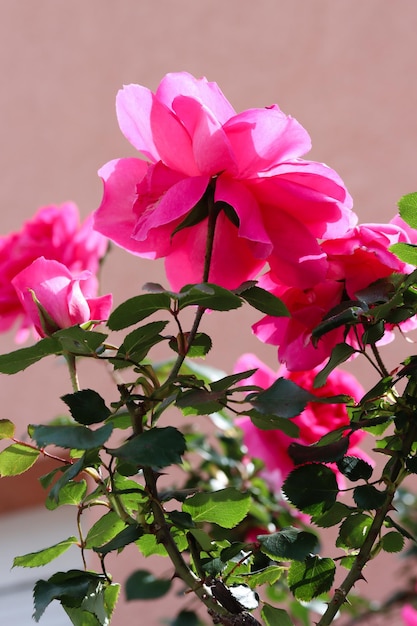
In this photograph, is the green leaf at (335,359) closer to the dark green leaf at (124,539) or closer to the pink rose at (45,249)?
the dark green leaf at (124,539)

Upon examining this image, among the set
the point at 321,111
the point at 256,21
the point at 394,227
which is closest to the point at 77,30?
the point at 256,21

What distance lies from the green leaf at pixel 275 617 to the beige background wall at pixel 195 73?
4.06ft

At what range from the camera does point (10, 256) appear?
83 centimetres

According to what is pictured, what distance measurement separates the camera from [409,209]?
1.39 feet

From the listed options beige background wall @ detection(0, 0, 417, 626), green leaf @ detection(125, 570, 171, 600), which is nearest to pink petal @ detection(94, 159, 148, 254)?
green leaf @ detection(125, 570, 171, 600)

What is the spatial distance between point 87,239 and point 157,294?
0.47 metres

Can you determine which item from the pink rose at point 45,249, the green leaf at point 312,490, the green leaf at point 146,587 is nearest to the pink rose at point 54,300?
the green leaf at point 312,490

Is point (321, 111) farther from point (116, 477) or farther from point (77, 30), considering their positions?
point (116, 477)

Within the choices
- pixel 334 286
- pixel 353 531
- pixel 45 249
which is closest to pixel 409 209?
pixel 334 286

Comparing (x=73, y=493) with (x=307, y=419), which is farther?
(x=307, y=419)

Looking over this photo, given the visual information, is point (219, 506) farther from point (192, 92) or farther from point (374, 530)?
point (192, 92)

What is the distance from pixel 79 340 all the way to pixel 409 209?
170 mm

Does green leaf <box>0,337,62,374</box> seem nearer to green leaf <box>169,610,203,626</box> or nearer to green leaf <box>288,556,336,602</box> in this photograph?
green leaf <box>288,556,336,602</box>

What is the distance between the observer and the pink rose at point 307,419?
57 cm
